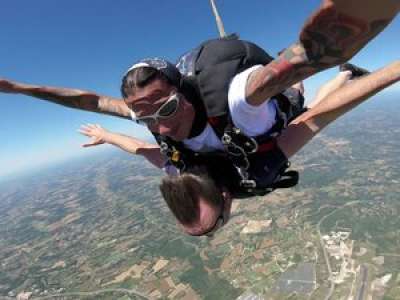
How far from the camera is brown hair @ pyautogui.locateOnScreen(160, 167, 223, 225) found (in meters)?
2.24

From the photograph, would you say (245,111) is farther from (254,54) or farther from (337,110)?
(337,110)

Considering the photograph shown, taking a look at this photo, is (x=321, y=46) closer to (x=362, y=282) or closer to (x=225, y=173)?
(x=225, y=173)

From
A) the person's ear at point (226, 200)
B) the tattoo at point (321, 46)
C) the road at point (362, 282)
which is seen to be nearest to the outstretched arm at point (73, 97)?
the person's ear at point (226, 200)

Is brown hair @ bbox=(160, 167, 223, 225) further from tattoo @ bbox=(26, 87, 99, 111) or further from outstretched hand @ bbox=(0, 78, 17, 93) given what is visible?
outstretched hand @ bbox=(0, 78, 17, 93)

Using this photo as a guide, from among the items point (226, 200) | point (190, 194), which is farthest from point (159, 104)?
point (226, 200)

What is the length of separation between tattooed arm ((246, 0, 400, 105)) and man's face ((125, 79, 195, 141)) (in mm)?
703

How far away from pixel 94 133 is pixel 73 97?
1136 mm

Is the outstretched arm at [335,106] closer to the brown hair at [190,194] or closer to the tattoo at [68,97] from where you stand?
the brown hair at [190,194]

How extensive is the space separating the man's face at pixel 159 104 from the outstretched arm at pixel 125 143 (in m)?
1.30

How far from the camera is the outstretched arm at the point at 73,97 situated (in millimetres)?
2943

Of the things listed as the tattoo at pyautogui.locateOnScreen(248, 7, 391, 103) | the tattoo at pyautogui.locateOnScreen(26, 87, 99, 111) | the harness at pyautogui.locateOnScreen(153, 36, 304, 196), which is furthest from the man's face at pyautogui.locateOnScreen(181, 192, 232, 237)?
the tattoo at pyautogui.locateOnScreen(26, 87, 99, 111)

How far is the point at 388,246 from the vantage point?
27.2 metres

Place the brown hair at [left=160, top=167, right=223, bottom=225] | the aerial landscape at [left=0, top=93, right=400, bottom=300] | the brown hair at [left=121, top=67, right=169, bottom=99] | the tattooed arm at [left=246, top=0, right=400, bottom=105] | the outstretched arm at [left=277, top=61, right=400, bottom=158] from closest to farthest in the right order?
the tattooed arm at [left=246, top=0, right=400, bottom=105]
the brown hair at [left=121, top=67, right=169, bottom=99]
the brown hair at [left=160, top=167, right=223, bottom=225]
the outstretched arm at [left=277, top=61, right=400, bottom=158]
the aerial landscape at [left=0, top=93, right=400, bottom=300]

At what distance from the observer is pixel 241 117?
2.01 m
